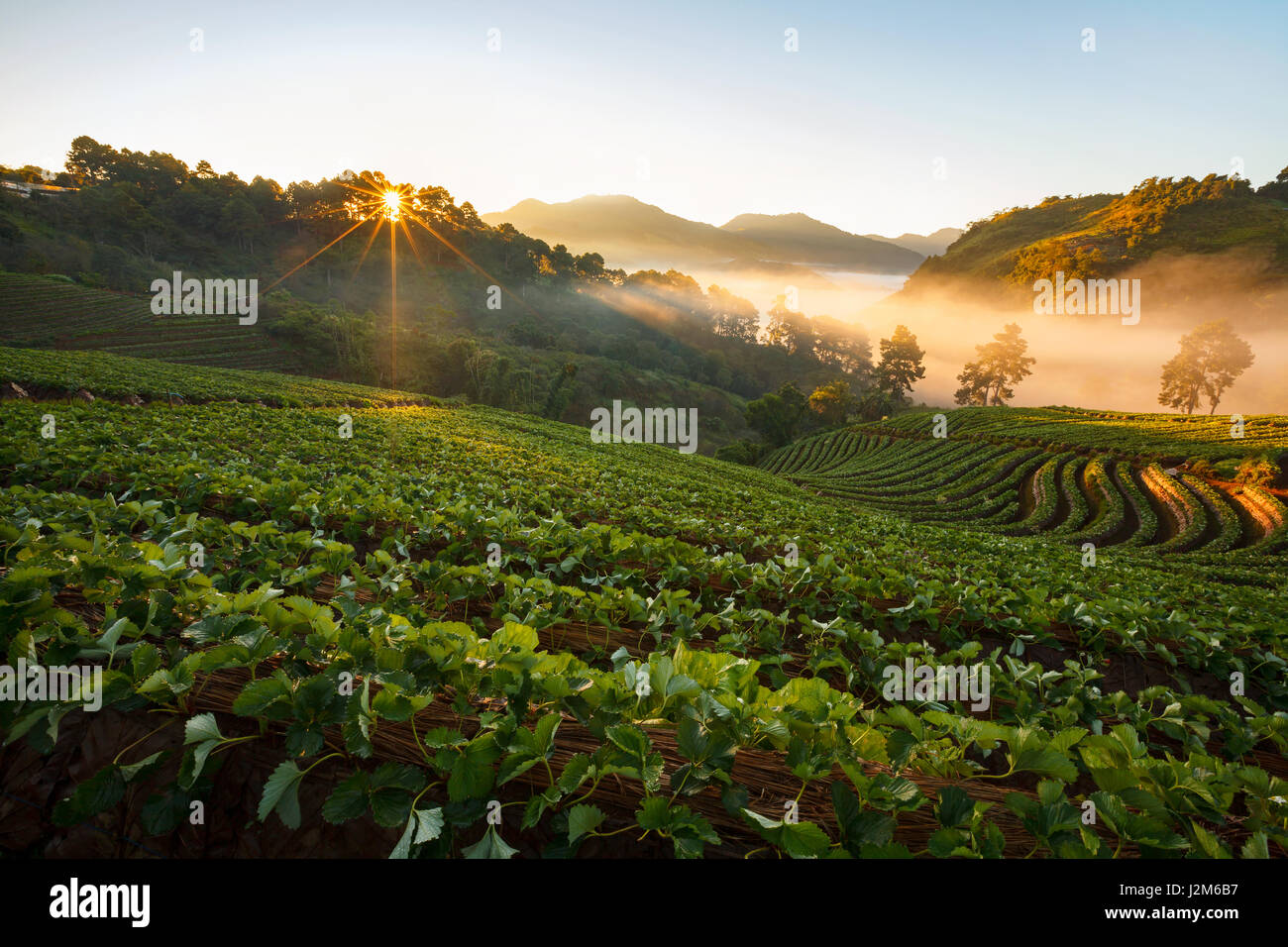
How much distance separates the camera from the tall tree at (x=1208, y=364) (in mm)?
83500

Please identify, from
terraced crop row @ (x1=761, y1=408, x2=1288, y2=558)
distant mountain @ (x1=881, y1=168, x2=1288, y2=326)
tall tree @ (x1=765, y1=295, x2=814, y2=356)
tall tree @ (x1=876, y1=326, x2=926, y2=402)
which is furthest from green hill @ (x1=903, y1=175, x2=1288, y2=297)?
terraced crop row @ (x1=761, y1=408, x2=1288, y2=558)

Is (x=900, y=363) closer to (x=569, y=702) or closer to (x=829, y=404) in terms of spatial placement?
(x=829, y=404)

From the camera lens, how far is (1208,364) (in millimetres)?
84875

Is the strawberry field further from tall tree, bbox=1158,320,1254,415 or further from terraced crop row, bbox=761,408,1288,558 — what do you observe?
tall tree, bbox=1158,320,1254,415

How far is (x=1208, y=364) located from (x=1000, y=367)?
2855cm

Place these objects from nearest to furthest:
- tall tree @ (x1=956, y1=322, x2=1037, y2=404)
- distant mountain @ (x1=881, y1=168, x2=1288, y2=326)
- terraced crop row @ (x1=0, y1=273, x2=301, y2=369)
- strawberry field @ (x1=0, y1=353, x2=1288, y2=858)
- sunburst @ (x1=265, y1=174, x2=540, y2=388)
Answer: strawberry field @ (x1=0, y1=353, x2=1288, y2=858), terraced crop row @ (x1=0, y1=273, x2=301, y2=369), tall tree @ (x1=956, y1=322, x2=1037, y2=404), sunburst @ (x1=265, y1=174, x2=540, y2=388), distant mountain @ (x1=881, y1=168, x2=1288, y2=326)

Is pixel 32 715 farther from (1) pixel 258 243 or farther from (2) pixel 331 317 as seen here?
(1) pixel 258 243

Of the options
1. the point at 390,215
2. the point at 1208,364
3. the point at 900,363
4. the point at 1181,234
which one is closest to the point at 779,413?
the point at 900,363

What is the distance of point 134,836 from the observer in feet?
5.22

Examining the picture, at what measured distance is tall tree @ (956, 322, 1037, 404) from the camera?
330ft

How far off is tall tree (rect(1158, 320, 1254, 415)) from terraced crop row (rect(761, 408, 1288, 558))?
137 ft

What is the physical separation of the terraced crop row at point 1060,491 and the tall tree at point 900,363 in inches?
1382
